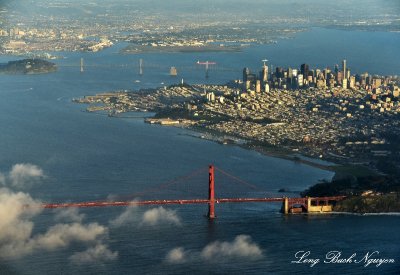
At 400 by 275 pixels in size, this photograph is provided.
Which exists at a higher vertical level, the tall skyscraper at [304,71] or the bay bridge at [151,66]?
the tall skyscraper at [304,71]

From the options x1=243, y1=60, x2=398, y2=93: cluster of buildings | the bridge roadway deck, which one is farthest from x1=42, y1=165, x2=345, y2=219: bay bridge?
x1=243, y1=60, x2=398, y2=93: cluster of buildings

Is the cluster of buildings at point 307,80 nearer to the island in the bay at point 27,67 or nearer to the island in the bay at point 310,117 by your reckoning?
the island in the bay at point 310,117

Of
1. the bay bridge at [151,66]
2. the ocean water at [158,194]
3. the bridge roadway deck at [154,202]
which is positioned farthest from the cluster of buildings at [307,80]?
the bridge roadway deck at [154,202]

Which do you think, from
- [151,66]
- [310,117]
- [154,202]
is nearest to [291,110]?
[310,117]


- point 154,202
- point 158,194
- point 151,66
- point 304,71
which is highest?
point 154,202

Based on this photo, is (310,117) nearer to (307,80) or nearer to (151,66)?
(307,80)

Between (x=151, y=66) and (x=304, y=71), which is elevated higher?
(x=304, y=71)

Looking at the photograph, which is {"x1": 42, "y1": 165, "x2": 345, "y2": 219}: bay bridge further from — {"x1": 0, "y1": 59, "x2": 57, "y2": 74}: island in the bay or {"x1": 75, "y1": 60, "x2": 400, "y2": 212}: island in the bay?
{"x1": 0, "y1": 59, "x2": 57, "y2": 74}: island in the bay

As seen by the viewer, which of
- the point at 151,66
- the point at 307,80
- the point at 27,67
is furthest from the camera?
the point at 151,66
